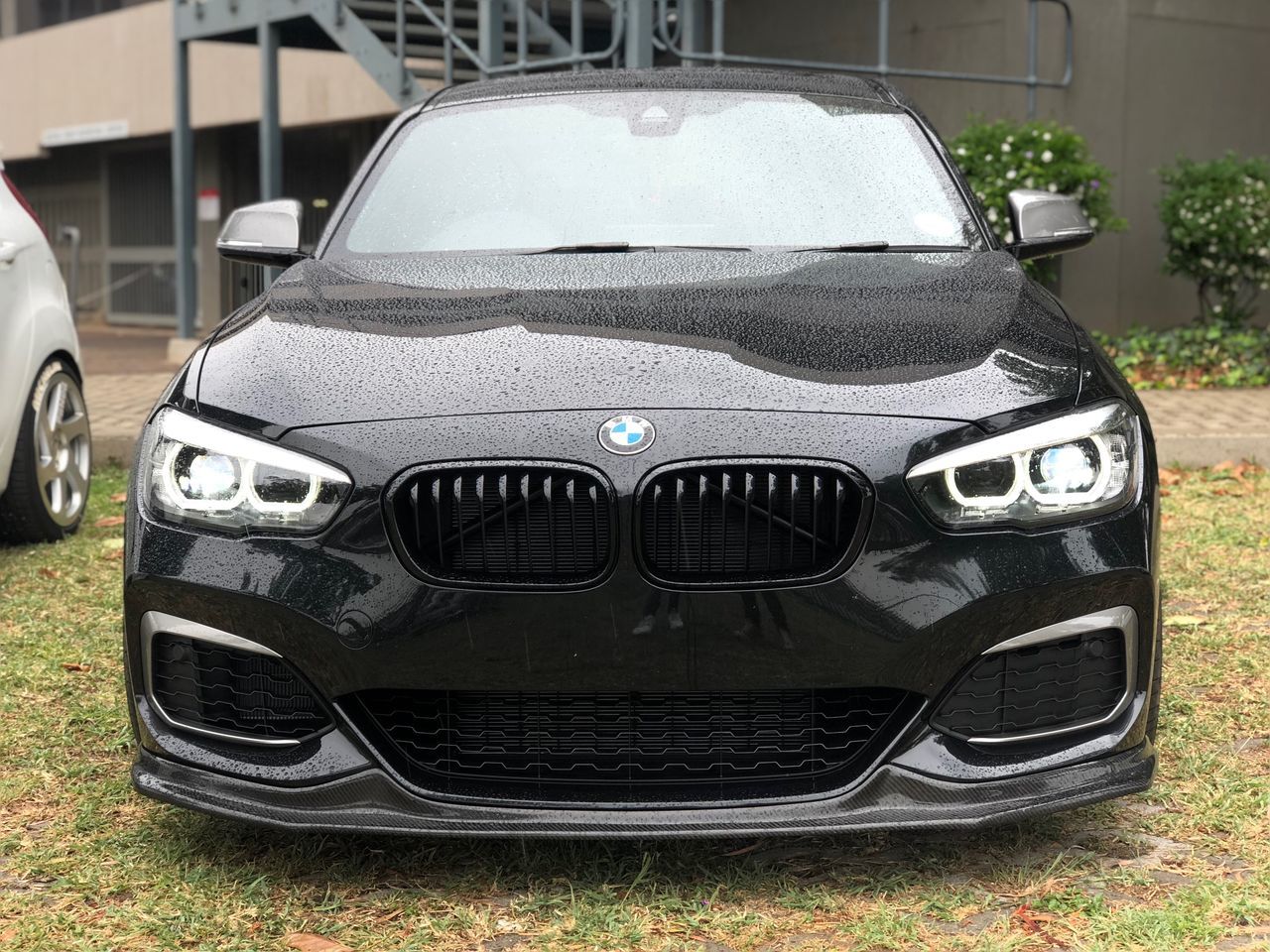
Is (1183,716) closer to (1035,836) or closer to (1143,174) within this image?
(1035,836)

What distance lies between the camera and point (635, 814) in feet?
8.36

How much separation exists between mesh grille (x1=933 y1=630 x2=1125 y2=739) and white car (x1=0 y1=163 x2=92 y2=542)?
3.68m

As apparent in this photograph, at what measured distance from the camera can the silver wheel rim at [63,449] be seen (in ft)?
18.4

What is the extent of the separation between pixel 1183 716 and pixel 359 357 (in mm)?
2116

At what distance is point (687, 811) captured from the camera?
8.37 ft

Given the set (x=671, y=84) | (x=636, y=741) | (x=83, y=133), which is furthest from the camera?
(x=83, y=133)

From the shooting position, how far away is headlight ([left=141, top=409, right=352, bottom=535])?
255cm

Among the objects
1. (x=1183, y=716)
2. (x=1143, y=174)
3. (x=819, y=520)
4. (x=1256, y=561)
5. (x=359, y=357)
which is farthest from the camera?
(x=1143, y=174)

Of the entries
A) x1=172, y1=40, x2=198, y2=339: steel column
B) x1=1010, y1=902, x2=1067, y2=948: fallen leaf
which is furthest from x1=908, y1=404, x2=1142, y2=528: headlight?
x1=172, y1=40, x2=198, y2=339: steel column

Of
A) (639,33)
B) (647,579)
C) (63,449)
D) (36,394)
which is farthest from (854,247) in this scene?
(639,33)

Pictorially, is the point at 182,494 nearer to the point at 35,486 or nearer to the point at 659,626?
the point at 659,626

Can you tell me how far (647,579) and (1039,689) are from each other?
0.69 meters

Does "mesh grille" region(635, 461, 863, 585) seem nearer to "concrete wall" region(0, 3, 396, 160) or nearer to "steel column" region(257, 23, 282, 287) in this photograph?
"steel column" region(257, 23, 282, 287)

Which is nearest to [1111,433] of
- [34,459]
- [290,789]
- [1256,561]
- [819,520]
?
[819,520]
